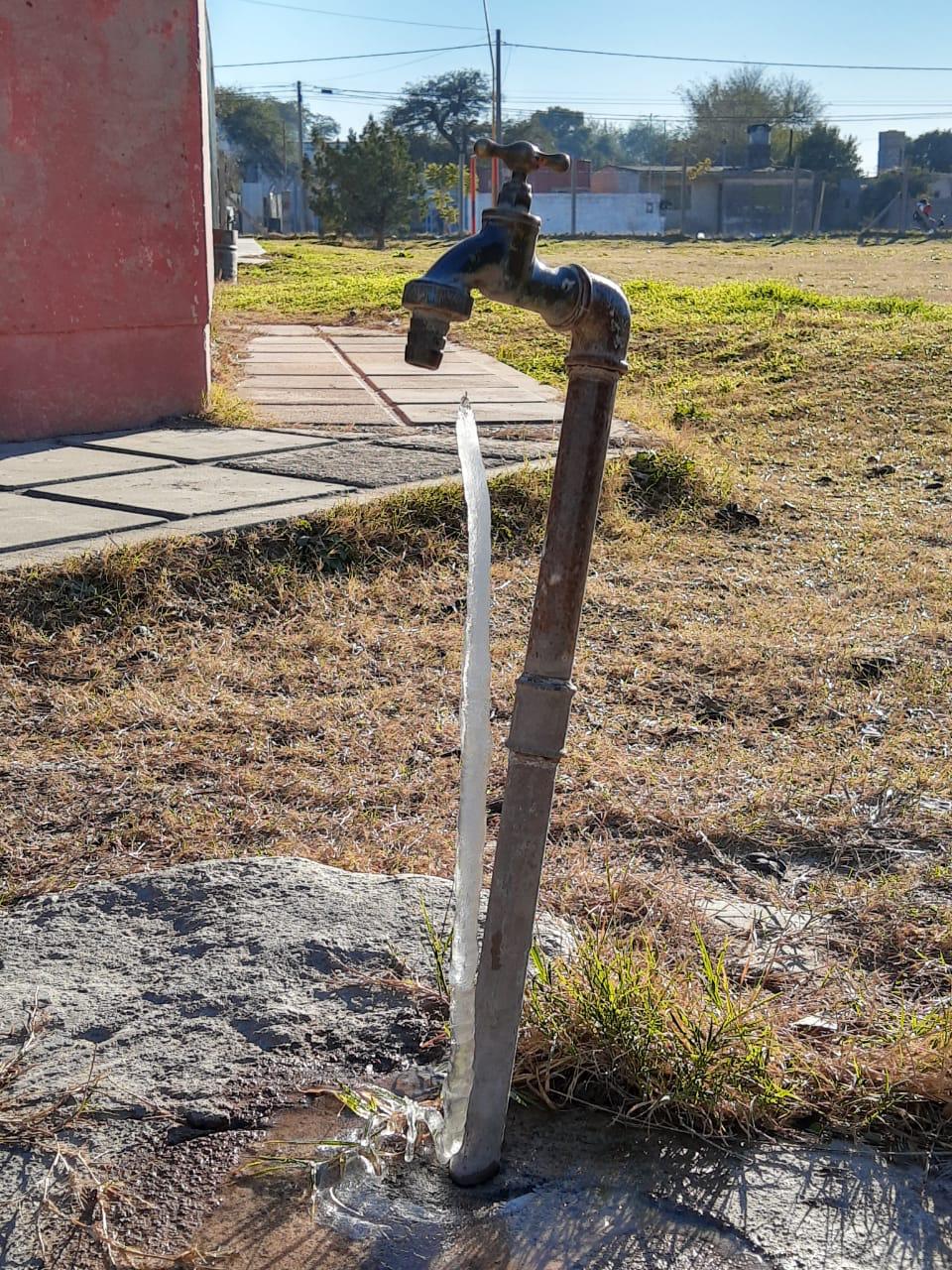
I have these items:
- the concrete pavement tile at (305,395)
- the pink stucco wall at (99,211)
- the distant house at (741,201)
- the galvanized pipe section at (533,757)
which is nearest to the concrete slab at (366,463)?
the pink stucco wall at (99,211)

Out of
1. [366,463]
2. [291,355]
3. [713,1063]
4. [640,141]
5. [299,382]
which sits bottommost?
[713,1063]

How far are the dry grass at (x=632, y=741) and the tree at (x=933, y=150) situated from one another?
2365 inches

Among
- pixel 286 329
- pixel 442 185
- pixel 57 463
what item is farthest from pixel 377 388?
pixel 442 185

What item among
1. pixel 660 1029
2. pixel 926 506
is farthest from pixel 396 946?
pixel 926 506

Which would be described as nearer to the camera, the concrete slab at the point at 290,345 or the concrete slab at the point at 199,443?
the concrete slab at the point at 199,443

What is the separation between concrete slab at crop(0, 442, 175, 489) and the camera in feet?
12.9

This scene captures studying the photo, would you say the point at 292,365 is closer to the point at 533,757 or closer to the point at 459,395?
the point at 459,395

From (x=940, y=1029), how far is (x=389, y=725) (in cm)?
130

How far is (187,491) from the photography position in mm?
3732

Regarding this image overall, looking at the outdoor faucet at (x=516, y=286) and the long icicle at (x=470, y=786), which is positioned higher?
the outdoor faucet at (x=516, y=286)

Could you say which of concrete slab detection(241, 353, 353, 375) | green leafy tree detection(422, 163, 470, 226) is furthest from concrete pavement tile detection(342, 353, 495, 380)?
green leafy tree detection(422, 163, 470, 226)

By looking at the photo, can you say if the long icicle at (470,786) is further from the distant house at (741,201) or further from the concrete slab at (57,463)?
the distant house at (741,201)

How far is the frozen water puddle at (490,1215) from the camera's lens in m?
1.30

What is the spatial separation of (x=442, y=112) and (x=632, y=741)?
53065 millimetres
